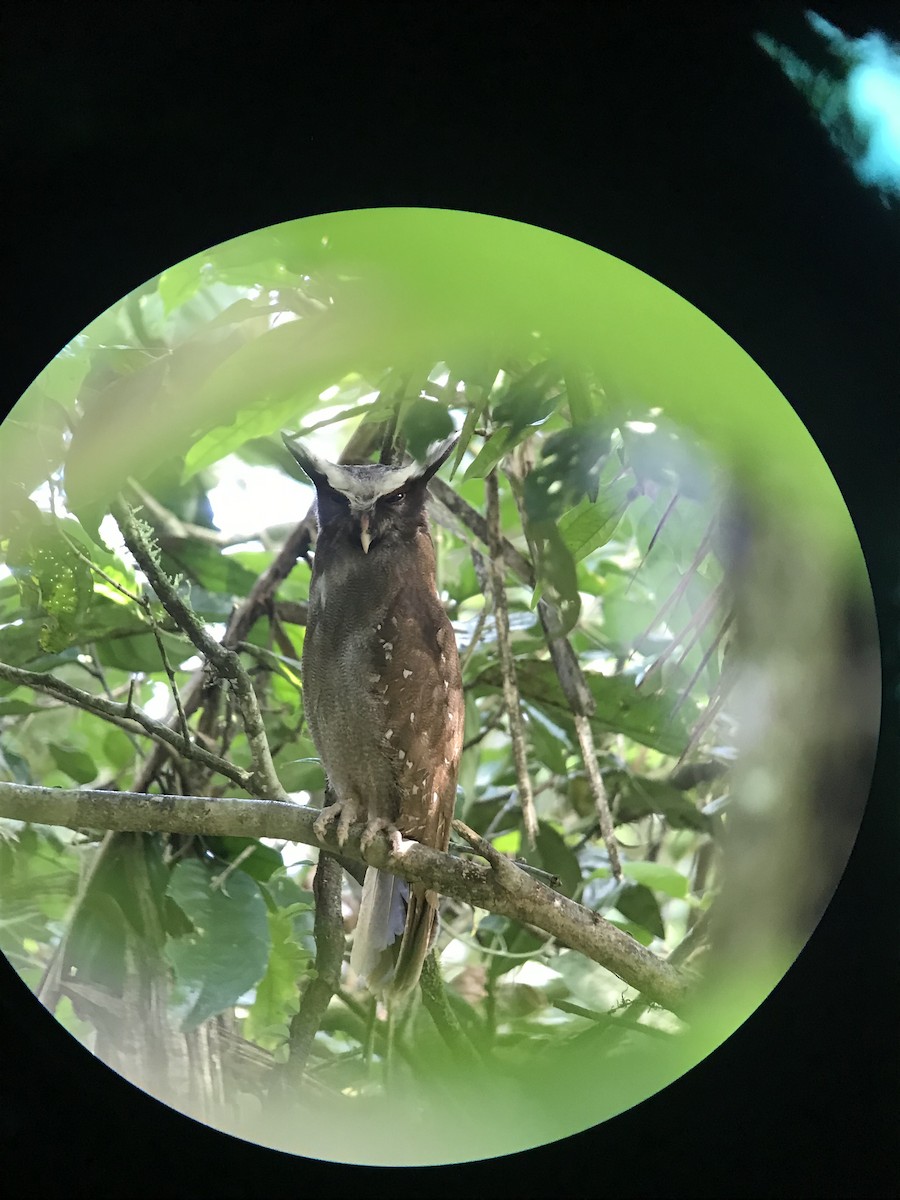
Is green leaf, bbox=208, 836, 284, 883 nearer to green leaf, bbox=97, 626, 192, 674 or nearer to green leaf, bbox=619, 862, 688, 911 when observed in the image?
green leaf, bbox=97, 626, 192, 674

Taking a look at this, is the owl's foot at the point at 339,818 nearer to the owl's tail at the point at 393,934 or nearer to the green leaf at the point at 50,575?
the owl's tail at the point at 393,934

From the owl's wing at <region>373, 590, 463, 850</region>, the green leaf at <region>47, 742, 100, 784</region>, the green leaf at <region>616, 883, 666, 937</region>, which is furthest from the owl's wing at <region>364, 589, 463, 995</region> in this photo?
the green leaf at <region>47, 742, 100, 784</region>

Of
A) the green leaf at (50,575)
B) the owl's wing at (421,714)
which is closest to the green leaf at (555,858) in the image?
the owl's wing at (421,714)

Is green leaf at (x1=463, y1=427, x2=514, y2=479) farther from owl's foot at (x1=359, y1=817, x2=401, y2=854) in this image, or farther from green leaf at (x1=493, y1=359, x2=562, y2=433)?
owl's foot at (x1=359, y1=817, x2=401, y2=854)

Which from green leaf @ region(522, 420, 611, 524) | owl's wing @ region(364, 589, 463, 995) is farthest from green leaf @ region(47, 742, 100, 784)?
green leaf @ region(522, 420, 611, 524)

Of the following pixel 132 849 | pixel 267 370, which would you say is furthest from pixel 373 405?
pixel 132 849

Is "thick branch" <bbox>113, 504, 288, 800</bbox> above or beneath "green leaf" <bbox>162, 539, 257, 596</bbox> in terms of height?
beneath

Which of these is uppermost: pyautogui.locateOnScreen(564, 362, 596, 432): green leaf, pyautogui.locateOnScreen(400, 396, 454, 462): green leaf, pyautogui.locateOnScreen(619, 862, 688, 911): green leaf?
pyautogui.locateOnScreen(564, 362, 596, 432): green leaf
